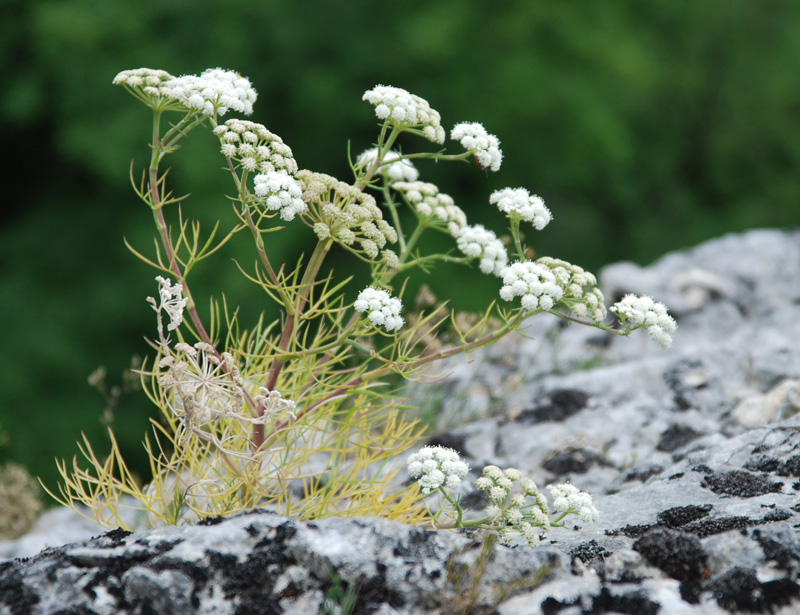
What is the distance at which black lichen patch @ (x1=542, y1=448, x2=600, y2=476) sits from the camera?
3.31 m

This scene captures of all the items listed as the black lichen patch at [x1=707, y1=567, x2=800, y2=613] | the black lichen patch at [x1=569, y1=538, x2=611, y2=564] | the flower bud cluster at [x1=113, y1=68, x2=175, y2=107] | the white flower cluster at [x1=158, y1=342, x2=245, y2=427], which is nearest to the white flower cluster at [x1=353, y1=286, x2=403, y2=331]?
the white flower cluster at [x1=158, y1=342, x2=245, y2=427]

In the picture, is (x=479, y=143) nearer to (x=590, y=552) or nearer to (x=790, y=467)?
(x=590, y=552)

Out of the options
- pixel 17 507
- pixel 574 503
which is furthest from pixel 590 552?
pixel 17 507

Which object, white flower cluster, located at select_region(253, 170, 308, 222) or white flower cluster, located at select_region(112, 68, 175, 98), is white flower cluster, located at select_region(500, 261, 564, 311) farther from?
white flower cluster, located at select_region(112, 68, 175, 98)

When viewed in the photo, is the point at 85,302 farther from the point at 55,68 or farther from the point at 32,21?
the point at 32,21

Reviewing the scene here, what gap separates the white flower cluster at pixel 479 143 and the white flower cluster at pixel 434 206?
0.65 feet

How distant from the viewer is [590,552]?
2.21 meters

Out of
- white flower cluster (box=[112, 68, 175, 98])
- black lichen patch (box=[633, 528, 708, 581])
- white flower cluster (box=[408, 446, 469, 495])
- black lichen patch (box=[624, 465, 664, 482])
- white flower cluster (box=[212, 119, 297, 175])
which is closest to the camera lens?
black lichen patch (box=[633, 528, 708, 581])

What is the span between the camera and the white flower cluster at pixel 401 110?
250cm

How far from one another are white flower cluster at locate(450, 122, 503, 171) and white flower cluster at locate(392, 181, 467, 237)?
0.20 meters

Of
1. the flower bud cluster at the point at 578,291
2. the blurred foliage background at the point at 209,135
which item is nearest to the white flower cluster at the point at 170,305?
the flower bud cluster at the point at 578,291

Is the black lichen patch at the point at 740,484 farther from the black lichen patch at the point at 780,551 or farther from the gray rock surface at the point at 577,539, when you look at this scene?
the black lichen patch at the point at 780,551

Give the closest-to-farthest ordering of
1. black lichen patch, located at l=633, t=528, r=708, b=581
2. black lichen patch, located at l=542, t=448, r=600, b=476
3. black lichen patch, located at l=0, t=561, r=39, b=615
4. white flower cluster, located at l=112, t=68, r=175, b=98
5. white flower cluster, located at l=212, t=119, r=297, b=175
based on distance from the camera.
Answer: black lichen patch, located at l=0, t=561, r=39, b=615, black lichen patch, located at l=633, t=528, r=708, b=581, white flower cluster, located at l=212, t=119, r=297, b=175, white flower cluster, located at l=112, t=68, r=175, b=98, black lichen patch, located at l=542, t=448, r=600, b=476

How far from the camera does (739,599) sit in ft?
6.03
